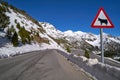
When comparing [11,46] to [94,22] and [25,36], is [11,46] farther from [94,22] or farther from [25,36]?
[94,22]

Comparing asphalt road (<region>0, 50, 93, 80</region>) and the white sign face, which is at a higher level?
the white sign face

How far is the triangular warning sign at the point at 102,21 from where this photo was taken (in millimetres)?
8305

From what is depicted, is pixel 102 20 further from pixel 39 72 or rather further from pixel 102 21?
pixel 39 72

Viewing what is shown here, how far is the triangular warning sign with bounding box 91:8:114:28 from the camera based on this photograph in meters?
8.30

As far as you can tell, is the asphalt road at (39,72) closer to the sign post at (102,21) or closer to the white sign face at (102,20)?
the sign post at (102,21)

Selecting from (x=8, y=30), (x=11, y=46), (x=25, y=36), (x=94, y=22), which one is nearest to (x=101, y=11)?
(x=94, y=22)

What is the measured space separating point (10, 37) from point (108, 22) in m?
60.0

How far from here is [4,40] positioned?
63.2 meters

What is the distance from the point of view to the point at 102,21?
328 inches

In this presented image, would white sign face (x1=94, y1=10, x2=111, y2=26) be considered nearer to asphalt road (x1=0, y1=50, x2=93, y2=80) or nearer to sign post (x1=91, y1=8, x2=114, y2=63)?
Answer: sign post (x1=91, y1=8, x2=114, y2=63)

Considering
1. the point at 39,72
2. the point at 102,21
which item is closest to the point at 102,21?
the point at 102,21

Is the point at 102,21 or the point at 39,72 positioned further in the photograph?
the point at 39,72

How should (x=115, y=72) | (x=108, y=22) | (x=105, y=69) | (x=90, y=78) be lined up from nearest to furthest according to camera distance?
(x=115, y=72)
(x=105, y=69)
(x=108, y=22)
(x=90, y=78)

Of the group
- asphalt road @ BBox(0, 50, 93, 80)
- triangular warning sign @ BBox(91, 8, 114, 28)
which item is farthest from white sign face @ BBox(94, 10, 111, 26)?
asphalt road @ BBox(0, 50, 93, 80)
